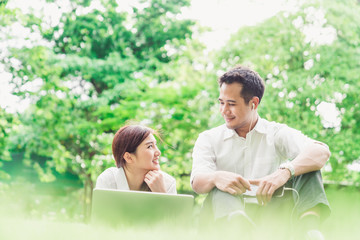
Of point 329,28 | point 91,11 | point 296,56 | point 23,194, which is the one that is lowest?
point 23,194

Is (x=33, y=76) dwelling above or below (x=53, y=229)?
above

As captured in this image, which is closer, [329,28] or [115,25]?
[329,28]

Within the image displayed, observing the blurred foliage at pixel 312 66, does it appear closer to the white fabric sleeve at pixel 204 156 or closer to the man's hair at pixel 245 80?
the man's hair at pixel 245 80

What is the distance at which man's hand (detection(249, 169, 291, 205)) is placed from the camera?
6.73 ft

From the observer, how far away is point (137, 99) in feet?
31.7

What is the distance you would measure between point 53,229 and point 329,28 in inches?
279

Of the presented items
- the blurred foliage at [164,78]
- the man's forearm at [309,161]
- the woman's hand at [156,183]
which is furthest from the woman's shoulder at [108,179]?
the blurred foliage at [164,78]

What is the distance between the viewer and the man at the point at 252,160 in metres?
2.03

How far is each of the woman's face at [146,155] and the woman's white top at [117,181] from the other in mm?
89

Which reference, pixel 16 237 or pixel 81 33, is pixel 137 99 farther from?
pixel 16 237

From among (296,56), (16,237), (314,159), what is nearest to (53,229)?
(16,237)

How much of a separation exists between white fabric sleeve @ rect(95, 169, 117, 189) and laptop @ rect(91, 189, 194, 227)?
53 cm

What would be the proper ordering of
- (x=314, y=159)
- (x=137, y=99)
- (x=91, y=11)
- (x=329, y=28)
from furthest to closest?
(x=91, y=11) < (x=137, y=99) < (x=329, y=28) < (x=314, y=159)

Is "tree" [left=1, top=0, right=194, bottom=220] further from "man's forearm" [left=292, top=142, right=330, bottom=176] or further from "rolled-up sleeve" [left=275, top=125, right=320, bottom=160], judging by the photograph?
"man's forearm" [left=292, top=142, right=330, bottom=176]
